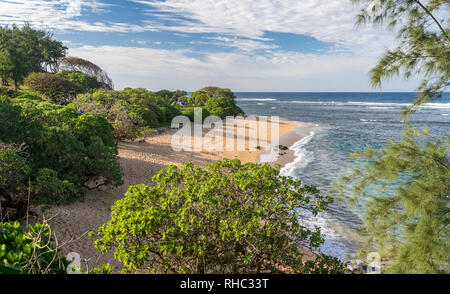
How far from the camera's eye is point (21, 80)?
3688 centimetres

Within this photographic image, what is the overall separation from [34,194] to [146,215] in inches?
205

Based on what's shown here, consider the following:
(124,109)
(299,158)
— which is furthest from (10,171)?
(299,158)

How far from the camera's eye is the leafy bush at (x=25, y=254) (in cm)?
304

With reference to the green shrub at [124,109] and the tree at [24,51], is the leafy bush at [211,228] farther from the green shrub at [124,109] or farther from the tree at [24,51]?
the tree at [24,51]

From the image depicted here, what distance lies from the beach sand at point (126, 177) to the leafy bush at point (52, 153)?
0.61 meters

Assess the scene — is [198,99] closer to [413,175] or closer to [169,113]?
[169,113]

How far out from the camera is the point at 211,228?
222 inches

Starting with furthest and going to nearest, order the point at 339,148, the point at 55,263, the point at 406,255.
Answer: the point at 339,148
the point at 406,255
the point at 55,263

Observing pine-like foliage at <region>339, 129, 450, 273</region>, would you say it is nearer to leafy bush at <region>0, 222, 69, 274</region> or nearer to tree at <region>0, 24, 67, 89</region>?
leafy bush at <region>0, 222, 69, 274</region>

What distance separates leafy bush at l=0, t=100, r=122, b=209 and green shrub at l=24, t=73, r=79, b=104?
18.9 meters

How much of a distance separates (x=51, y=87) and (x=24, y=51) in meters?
14.8

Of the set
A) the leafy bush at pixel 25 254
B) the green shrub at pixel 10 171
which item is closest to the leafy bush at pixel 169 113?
the green shrub at pixel 10 171
